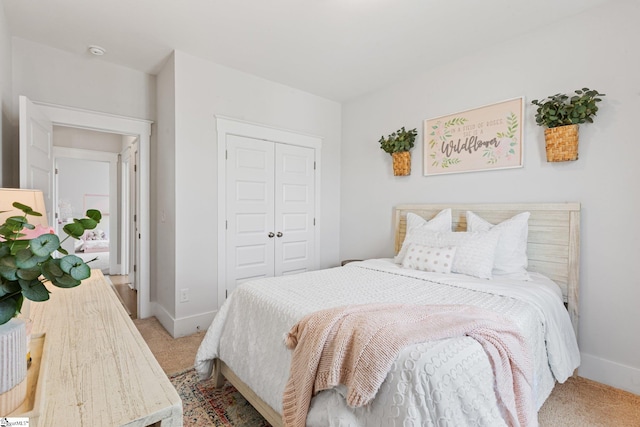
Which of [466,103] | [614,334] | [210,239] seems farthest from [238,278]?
[614,334]

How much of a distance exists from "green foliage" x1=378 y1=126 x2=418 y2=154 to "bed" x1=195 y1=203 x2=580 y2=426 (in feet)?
2.60

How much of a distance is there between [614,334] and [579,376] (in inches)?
15.4

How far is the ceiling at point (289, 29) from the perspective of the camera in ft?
7.36

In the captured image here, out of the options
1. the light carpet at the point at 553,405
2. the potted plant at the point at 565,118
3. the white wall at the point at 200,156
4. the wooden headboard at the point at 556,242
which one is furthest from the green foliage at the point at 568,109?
the white wall at the point at 200,156

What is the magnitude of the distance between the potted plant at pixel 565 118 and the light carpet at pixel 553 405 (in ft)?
5.16

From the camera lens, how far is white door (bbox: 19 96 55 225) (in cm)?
222

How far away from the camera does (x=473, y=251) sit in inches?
90.7

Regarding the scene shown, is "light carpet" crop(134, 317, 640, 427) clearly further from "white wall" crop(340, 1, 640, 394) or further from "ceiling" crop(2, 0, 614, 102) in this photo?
"ceiling" crop(2, 0, 614, 102)

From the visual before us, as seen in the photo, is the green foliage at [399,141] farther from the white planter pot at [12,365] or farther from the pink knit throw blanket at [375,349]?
the white planter pot at [12,365]

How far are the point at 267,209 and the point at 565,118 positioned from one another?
2743mm

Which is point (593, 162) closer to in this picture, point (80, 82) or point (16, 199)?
point (16, 199)

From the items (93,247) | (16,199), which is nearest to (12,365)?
(16,199)

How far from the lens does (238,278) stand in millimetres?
3363

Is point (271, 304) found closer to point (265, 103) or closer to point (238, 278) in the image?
point (238, 278)
